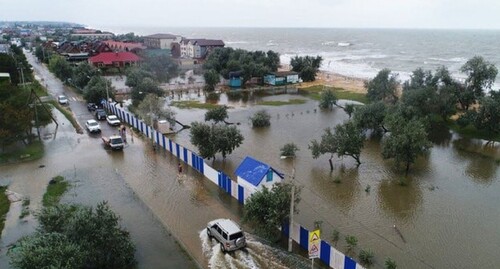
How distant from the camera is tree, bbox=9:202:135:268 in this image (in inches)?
531

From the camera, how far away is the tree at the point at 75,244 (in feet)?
44.3

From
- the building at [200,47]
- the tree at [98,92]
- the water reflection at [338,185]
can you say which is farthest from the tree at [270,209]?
the building at [200,47]

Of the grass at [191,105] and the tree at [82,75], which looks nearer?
the grass at [191,105]

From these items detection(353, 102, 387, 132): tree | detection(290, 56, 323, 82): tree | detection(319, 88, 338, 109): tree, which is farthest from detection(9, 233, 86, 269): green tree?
detection(290, 56, 323, 82): tree

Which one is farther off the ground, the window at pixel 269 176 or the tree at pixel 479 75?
the tree at pixel 479 75

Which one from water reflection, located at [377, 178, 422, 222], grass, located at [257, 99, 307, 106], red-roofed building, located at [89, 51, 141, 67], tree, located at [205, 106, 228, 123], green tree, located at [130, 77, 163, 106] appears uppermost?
red-roofed building, located at [89, 51, 141, 67]

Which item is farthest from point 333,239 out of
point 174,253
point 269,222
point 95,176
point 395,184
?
point 95,176

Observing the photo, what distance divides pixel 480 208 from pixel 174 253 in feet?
61.7

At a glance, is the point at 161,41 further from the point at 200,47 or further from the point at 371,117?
the point at 371,117

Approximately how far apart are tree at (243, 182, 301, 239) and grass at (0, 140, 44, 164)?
22.3m

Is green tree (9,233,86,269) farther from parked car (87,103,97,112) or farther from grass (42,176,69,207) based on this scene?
parked car (87,103,97,112)

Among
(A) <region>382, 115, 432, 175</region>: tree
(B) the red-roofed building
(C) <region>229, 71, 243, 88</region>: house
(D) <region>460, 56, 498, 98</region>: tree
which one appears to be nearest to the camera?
(A) <region>382, 115, 432, 175</region>: tree

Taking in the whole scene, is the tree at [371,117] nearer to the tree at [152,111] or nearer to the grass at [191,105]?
the tree at [152,111]

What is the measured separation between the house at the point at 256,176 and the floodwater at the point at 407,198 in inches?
105
